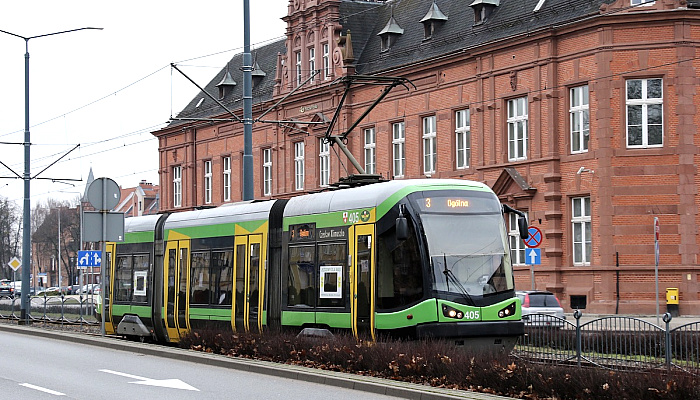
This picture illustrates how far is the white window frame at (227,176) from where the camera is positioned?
2467 inches

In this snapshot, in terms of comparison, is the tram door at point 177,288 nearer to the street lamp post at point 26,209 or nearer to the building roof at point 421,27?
the street lamp post at point 26,209

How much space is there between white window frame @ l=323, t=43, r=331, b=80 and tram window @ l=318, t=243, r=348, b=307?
3361 centimetres

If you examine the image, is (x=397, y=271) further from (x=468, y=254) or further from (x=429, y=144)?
(x=429, y=144)

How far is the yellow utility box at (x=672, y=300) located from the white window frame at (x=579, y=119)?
5742mm

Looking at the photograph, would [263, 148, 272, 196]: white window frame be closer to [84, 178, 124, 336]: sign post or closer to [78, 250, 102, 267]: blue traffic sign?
[78, 250, 102, 267]: blue traffic sign

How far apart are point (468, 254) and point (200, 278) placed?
26.6 feet

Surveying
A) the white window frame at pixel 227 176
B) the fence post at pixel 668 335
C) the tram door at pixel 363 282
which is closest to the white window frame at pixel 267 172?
the white window frame at pixel 227 176

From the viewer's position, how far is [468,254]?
61.2ft

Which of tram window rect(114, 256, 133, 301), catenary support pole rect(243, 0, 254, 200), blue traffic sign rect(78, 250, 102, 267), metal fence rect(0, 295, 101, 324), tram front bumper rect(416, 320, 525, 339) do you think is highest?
catenary support pole rect(243, 0, 254, 200)

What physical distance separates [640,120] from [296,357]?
23108mm

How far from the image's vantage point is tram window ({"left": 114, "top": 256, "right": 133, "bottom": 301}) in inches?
1118

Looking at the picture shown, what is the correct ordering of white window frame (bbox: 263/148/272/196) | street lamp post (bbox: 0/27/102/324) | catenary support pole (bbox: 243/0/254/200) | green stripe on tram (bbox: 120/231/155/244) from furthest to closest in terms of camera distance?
white window frame (bbox: 263/148/272/196) → street lamp post (bbox: 0/27/102/324) → catenary support pole (bbox: 243/0/254/200) → green stripe on tram (bbox: 120/231/155/244)

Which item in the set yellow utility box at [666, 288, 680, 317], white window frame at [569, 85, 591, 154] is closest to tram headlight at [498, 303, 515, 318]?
yellow utility box at [666, 288, 680, 317]

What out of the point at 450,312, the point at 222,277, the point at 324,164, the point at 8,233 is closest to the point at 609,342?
the point at 450,312
